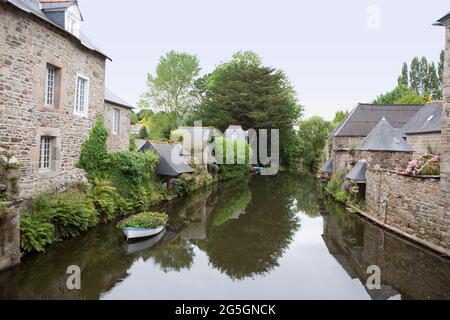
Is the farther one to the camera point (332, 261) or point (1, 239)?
point (332, 261)

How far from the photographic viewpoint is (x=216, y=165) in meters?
28.2

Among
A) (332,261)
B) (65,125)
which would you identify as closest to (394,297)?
(332,261)

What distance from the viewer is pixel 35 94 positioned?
956 centimetres

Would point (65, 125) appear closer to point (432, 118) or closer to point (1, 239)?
point (1, 239)

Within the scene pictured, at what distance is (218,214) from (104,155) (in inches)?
234

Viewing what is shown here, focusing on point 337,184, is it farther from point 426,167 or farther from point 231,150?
point 231,150

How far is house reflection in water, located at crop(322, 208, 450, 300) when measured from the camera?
705 cm

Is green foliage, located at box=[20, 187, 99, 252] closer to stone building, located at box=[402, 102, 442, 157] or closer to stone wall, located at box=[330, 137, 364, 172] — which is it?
stone wall, located at box=[330, 137, 364, 172]

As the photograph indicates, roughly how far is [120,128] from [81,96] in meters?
3.99

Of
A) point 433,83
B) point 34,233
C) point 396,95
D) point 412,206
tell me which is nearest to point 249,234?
point 412,206

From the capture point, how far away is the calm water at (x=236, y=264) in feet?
22.3

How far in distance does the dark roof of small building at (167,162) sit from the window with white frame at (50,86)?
8016 millimetres
